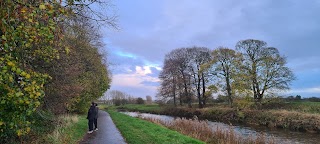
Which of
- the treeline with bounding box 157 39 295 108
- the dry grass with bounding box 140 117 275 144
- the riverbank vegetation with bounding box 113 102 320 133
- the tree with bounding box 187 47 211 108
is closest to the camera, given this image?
the dry grass with bounding box 140 117 275 144

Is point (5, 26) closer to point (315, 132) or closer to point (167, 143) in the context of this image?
point (167, 143)

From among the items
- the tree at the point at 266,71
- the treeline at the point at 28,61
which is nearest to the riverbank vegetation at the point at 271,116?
the tree at the point at 266,71

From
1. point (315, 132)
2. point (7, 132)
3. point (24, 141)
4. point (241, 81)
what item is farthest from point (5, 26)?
point (241, 81)

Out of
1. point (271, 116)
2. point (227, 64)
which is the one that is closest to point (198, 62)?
point (227, 64)

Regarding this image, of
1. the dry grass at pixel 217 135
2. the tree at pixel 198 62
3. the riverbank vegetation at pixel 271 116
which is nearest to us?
the dry grass at pixel 217 135

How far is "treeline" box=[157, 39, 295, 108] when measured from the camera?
4153 centimetres

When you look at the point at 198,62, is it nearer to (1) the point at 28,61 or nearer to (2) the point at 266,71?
(2) the point at 266,71

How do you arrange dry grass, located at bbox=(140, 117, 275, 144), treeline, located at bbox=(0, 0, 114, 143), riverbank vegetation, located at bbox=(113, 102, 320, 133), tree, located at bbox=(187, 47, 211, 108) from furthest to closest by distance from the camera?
tree, located at bbox=(187, 47, 211, 108)
riverbank vegetation, located at bbox=(113, 102, 320, 133)
dry grass, located at bbox=(140, 117, 275, 144)
treeline, located at bbox=(0, 0, 114, 143)

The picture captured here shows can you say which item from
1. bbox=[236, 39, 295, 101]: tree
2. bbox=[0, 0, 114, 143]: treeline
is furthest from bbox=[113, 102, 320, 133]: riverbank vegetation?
bbox=[0, 0, 114, 143]: treeline

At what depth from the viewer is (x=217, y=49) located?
49.3m

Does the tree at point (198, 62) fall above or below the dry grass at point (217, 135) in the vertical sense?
above

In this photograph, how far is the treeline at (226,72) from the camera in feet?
136

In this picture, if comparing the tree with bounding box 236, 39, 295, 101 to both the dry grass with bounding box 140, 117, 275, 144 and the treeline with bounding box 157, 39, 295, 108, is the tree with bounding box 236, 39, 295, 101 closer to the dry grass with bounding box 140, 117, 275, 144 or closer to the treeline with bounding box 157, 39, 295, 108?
the treeline with bounding box 157, 39, 295, 108

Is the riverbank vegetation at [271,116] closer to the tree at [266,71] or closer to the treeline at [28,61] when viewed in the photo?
the tree at [266,71]
